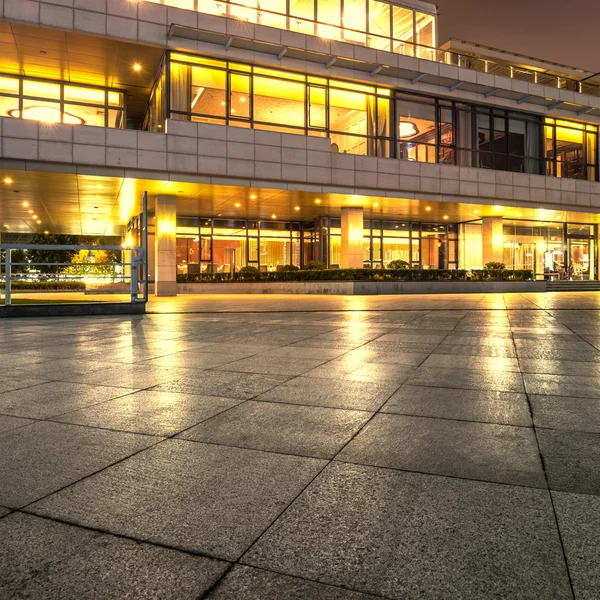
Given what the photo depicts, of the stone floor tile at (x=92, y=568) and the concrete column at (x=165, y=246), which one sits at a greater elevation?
the concrete column at (x=165, y=246)

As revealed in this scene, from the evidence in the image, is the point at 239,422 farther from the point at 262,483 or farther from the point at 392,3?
the point at 392,3

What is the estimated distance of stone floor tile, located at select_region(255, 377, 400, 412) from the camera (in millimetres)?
4566

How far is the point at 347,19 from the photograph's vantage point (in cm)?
2958

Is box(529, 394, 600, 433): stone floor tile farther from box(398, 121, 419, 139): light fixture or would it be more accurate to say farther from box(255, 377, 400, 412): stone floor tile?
box(398, 121, 419, 139): light fixture

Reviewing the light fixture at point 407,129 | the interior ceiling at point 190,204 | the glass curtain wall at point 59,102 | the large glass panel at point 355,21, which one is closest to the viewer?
the glass curtain wall at point 59,102

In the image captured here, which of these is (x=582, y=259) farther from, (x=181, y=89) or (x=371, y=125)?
(x=181, y=89)

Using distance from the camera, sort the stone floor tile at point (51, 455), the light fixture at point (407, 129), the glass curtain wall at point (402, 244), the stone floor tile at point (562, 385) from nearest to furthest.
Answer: the stone floor tile at point (51, 455) → the stone floor tile at point (562, 385) → the light fixture at point (407, 129) → the glass curtain wall at point (402, 244)

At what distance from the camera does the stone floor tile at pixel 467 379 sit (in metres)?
5.29

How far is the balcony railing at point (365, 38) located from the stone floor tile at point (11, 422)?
25574mm

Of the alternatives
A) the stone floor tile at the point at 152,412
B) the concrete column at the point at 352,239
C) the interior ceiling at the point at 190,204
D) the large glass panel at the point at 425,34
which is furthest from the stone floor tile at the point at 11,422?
the large glass panel at the point at 425,34

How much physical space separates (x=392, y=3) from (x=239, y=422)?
33.5 metres

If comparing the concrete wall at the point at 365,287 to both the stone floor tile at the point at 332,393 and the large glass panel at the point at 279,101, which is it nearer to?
the large glass panel at the point at 279,101

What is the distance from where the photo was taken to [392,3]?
3105 centimetres

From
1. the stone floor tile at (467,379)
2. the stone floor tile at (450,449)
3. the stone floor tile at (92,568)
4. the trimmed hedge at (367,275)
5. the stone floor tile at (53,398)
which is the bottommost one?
the stone floor tile at (92,568)
